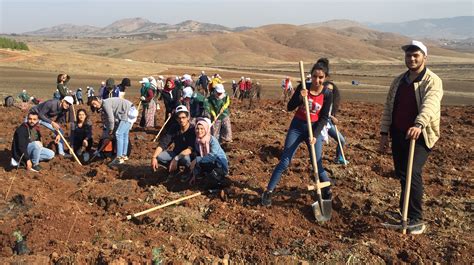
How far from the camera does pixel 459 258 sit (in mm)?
4441

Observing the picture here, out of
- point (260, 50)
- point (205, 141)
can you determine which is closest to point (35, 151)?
point (205, 141)

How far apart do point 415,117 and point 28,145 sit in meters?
5.78

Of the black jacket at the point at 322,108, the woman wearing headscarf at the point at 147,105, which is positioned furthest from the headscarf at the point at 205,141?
the woman wearing headscarf at the point at 147,105

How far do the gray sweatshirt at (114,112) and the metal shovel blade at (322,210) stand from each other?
3.98 metres

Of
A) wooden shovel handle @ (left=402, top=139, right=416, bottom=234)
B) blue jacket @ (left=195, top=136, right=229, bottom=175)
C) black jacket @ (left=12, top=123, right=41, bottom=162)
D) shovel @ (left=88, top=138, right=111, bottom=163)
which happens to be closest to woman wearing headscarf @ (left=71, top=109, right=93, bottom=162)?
shovel @ (left=88, top=138, right=111, bottom=163)

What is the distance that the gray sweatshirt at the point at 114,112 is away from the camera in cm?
770

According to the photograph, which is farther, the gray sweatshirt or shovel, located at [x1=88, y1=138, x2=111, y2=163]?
shovel, located at [x1=88, y1=138, x2=111, y2=163]

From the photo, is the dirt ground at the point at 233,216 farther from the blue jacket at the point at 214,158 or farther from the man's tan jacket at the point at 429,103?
the man's tan jacket at the point at 429,103

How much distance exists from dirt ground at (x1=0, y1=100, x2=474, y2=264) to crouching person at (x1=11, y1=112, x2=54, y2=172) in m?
0.20

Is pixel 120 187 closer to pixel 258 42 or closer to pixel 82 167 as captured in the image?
pixel 82 167

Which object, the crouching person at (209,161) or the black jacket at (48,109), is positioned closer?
the crouching person at (209,161)

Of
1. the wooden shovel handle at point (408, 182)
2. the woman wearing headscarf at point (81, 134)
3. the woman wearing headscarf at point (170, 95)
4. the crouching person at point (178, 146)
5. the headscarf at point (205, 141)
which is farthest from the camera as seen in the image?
the woman wearing headscarf at point (170, 95)

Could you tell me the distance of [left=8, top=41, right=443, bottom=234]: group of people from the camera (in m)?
4.61

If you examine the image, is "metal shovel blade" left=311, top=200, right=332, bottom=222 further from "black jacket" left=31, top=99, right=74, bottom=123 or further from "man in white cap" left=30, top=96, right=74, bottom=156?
"black jacket" left=31, top=99, right=74, bottom=123
